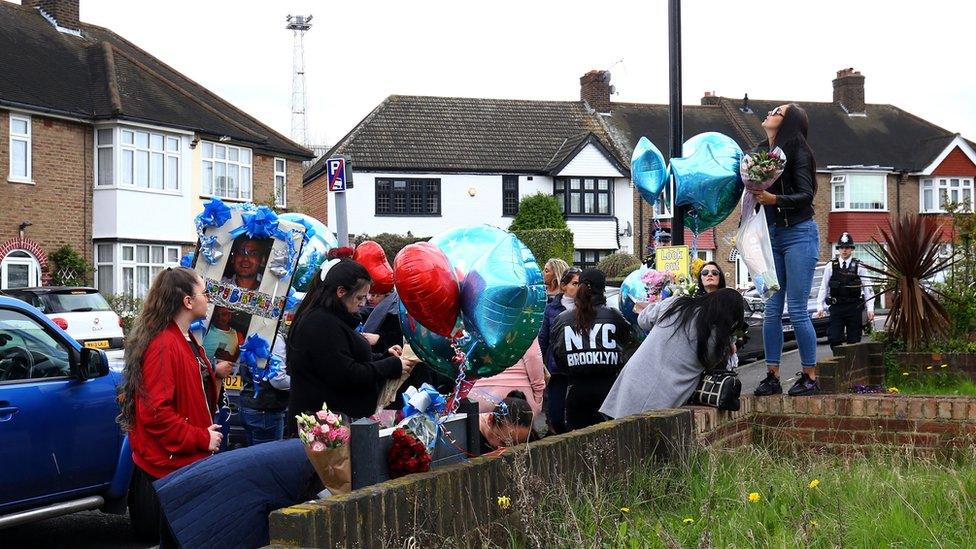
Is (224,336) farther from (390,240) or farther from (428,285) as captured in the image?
(390,240)

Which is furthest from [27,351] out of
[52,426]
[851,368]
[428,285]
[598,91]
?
[598,91]

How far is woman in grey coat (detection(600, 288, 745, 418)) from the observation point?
6238mm

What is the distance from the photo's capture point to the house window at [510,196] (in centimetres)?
4372

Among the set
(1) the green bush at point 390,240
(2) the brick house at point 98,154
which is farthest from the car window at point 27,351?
(1) the green bush at point 390,240

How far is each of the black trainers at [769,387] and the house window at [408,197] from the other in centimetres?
3514

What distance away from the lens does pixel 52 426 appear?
6.76m

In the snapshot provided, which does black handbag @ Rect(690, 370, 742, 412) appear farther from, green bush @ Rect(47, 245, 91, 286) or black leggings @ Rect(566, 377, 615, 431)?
green bush @ Rect(47, 245, 91, 286)

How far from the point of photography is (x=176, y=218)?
32406mm

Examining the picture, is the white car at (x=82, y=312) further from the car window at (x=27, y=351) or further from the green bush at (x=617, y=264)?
the green bush at (x=617, y=264)

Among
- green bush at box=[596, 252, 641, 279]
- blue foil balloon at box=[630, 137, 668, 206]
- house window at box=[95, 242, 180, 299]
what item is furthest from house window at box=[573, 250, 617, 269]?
blue foil balloon at box=[630, 137, 668, 206]

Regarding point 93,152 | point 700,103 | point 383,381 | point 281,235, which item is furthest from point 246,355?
point 700,103

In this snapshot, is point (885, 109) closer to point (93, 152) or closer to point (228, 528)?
point (93, 152)

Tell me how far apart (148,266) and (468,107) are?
18.4 metres

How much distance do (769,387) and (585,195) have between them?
1474 inches
